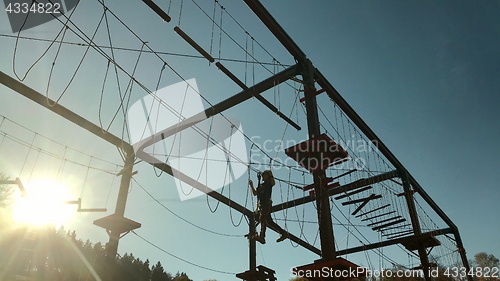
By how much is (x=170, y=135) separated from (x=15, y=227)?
28.3 m

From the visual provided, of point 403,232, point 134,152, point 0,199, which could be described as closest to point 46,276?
point 0,199

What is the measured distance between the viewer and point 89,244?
68125 millimetres

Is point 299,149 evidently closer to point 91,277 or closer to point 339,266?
point 339,266

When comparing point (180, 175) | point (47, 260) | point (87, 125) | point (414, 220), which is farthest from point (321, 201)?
point (47, 260)

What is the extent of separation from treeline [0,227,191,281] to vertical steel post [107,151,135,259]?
26042 millimetres

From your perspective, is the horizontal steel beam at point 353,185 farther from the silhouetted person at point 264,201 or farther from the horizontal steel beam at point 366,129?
the silhouetted person at point 264,201

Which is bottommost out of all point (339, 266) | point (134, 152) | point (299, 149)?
point (339, 266)

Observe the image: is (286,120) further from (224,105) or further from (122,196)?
(122,196)

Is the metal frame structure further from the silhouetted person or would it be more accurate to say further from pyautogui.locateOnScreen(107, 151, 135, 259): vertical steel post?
the silhouetted person

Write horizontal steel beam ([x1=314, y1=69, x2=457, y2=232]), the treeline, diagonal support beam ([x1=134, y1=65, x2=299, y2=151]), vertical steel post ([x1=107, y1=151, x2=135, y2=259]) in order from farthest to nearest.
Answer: the treeline < horizontal steel beam ([x1=314, y1=69, x2=457, y2=232]) < vertical steel post ([x1=107, y1=151, x2=135, y2=259]) < diagonal support beam ([x1=134, y1=65, x2=299, y2=151])

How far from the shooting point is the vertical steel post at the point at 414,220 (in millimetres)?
13781

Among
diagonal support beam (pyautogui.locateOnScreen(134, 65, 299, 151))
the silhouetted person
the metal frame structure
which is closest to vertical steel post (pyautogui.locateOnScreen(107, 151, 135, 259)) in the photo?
the metal frame structure

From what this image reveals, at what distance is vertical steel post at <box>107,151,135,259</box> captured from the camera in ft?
33.4

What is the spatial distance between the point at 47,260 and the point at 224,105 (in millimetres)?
53447
